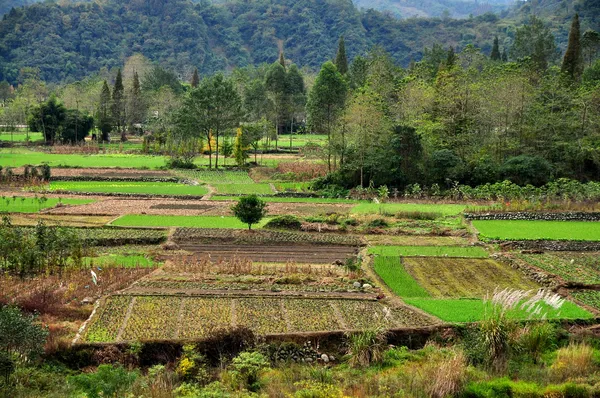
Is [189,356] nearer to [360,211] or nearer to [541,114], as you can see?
[360,211]

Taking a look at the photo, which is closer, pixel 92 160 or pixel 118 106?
pixel 92 160

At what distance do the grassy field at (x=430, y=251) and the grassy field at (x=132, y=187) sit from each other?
19073mm

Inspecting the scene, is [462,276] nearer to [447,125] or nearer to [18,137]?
[447,125]

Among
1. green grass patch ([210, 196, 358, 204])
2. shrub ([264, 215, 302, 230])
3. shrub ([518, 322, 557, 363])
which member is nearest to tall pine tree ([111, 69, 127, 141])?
green grass patch ([210, 196, 358, 204])

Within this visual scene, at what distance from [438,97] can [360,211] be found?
824 inches

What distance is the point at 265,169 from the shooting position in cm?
5669

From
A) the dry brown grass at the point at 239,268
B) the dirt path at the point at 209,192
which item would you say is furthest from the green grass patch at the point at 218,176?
the dry brown grass at the point at 239,268

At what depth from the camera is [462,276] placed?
24359mm

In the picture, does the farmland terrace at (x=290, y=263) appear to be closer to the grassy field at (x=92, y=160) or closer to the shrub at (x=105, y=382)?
the shrub at (x=105, y=382)

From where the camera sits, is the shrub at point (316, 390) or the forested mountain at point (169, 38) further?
the forested mountain at point (169, 38)

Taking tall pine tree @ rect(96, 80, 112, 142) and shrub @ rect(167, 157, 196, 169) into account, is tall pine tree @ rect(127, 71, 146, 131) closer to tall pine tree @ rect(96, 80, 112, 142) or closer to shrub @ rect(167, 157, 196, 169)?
tall pine tree @ rect(96, 80, 112, 142)

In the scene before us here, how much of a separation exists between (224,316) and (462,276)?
10.6 metres

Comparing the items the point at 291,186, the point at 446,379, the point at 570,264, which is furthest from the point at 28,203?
the point at 446,379

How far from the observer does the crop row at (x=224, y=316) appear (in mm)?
17047
